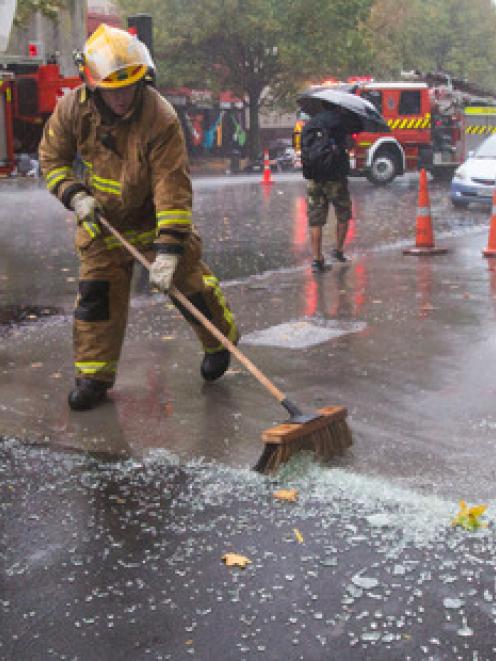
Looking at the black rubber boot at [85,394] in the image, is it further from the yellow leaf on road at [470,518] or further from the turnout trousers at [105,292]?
the yellow leaf on road at [470,518]

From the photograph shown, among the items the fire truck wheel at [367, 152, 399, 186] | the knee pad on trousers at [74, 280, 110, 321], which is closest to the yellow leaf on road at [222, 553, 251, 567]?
the knee pad on trousers at [74, 280, 110, 321]

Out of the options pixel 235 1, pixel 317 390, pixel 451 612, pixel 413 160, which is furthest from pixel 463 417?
pixel 235 1

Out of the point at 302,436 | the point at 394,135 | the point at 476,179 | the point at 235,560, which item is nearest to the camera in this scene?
the point at 235,560

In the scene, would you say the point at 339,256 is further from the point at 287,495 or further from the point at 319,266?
the point at 287,495

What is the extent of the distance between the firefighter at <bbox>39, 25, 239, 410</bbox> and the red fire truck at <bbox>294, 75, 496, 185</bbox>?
18852 mm

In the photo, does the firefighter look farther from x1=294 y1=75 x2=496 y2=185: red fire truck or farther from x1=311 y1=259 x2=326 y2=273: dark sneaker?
x1=294 y1=75 x2=496 y2=185: red fire truck

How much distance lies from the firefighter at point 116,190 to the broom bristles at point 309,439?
44.0 inches

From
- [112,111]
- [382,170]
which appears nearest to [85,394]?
[112,111]

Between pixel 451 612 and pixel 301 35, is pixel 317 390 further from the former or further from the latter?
pixel 301 35

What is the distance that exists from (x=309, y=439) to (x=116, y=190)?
171 centimetres

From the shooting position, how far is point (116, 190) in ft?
17.0

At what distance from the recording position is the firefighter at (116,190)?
16.1ft

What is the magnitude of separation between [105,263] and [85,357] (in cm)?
50

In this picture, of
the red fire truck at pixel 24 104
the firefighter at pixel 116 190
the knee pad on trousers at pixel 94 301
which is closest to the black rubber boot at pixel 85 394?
the firefighter at pixel 116 190
